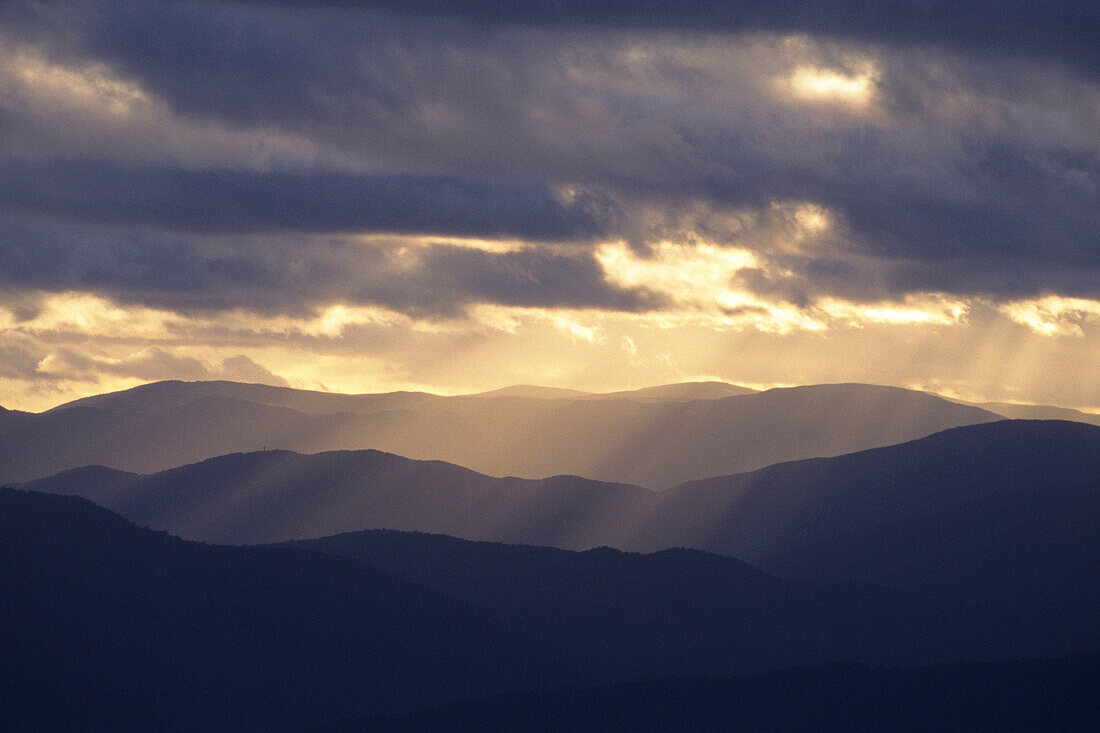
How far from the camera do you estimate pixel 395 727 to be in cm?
19612

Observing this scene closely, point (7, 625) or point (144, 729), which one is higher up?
point (7, 625)

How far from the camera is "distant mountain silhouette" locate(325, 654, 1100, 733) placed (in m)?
187

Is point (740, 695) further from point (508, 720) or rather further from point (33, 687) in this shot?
point (33, 687)

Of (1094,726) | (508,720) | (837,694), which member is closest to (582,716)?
(508,720)

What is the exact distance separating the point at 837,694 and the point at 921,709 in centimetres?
1205

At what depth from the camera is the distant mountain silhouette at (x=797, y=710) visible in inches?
7372

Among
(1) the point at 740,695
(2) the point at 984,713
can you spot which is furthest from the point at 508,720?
(2) the point at 984,713

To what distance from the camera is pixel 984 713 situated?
189 metres

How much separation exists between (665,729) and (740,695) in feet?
→ 48.6

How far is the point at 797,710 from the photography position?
192 m

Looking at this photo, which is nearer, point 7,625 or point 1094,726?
point 1094,726

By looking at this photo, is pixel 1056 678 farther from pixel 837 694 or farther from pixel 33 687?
pixel 33 687

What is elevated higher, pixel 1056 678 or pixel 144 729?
pixel 1056 678

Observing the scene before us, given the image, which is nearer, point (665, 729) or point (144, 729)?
point (665, 729)
